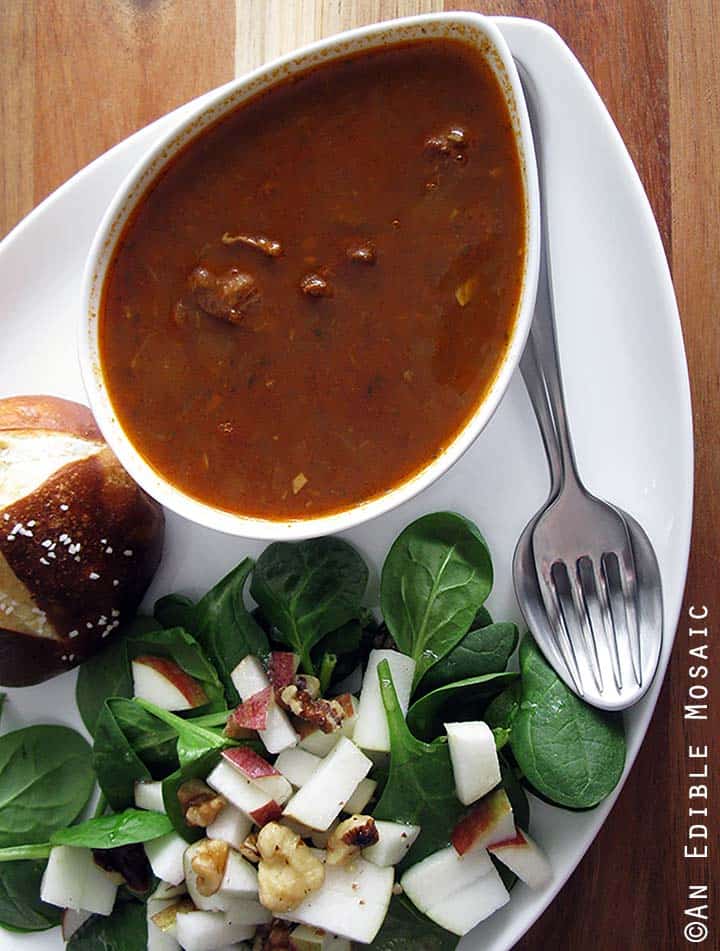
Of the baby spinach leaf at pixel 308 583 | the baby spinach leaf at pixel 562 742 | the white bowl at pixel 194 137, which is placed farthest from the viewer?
the baby spinach leaf at pixel 308 583

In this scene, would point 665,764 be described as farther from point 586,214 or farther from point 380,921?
point 586,214

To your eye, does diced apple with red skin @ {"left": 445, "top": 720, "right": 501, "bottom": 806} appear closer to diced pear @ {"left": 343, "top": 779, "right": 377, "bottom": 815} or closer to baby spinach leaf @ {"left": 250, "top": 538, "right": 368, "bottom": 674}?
diced pear @ {"left": 343, "top": 779, "right": 377, "bottom": 815}

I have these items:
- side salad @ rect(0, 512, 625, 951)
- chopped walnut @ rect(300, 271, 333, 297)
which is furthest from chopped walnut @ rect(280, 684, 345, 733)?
chopped walnut @ rect(300, 271, 333, 297)

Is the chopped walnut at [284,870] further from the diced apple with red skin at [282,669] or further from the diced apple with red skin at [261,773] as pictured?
the diced apple with red skin at [282,669]

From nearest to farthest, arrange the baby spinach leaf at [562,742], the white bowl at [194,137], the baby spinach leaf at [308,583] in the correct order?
the white bowl at [194,137]
the baby spinach leaf at [562,742]
the baby spinach leaf at [308,583]

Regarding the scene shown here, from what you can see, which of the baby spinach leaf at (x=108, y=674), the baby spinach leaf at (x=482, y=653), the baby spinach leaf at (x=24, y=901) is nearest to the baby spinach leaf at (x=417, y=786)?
the baby spinach leaf at (x=482, y=653)

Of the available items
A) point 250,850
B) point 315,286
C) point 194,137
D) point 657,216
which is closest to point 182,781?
point 250,850

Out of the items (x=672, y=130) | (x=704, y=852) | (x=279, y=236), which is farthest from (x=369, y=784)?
(x=672, y=130)
